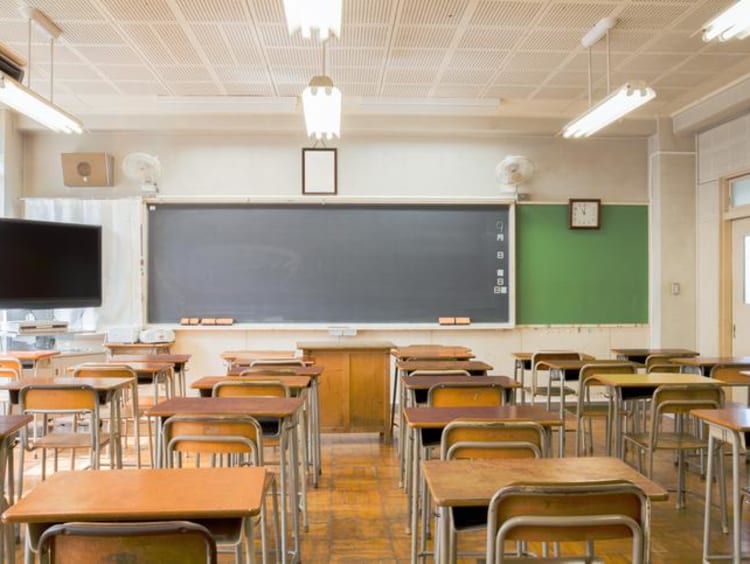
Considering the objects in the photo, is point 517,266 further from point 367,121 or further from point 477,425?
point 477,425

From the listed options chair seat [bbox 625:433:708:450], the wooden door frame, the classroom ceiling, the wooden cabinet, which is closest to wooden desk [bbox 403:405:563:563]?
chair seat [bbox 625:433:708:450]

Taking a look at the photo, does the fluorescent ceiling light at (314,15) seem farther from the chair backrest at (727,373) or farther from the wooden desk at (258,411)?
the chair backrest at (727,373)

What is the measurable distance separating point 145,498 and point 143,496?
22mm

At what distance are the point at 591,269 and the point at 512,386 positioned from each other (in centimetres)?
383

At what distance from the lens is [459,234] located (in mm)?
6277

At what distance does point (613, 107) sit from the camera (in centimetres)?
432

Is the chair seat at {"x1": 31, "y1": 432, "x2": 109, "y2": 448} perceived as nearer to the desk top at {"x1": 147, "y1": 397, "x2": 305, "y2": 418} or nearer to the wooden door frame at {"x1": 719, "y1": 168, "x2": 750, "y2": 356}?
the desk top at {"x1": 147, "y1": 397, "x2": 305, "y2": 418}

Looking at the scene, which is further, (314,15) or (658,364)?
(658,364)

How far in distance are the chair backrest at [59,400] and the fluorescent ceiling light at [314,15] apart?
223 centimetres

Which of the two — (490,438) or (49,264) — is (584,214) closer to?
(490,438)

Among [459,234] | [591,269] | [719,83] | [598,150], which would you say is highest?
[719,83]

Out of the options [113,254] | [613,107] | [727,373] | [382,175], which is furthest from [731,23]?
[113,254]

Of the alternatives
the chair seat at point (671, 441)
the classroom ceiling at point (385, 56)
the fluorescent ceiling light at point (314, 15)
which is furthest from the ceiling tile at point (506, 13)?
the chair seat at point (671, 441)

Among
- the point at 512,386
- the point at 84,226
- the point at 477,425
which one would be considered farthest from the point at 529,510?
the point at 84,226
